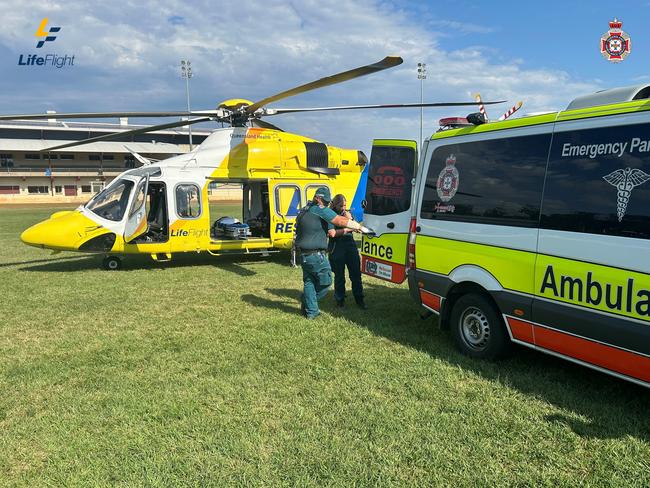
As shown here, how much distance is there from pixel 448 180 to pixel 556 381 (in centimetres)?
224

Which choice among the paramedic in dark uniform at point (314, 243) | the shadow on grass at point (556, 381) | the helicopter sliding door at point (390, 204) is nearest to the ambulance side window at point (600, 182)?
the shadow on grass at point (556, 381)

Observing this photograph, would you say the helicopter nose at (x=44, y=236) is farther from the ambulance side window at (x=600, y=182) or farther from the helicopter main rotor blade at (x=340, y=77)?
the ambulance side window at (x=600, y=182)

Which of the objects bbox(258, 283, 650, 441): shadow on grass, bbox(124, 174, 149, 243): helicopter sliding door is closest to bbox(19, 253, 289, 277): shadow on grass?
bbox(124, 174, 149, 243): helicopter sliding door

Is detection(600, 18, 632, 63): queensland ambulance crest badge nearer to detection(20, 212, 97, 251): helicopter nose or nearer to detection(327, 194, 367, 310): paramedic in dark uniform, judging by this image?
detection(327, 194, 367, 310): paramedic in dark uniform

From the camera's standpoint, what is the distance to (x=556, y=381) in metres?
4.39

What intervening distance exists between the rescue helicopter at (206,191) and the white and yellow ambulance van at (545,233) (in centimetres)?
451

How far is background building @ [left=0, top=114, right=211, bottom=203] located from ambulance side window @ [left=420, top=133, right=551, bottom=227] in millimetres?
65074

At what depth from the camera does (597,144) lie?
3.78m

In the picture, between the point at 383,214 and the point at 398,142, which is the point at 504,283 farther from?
the point at 398,142

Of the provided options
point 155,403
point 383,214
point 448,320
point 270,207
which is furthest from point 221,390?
point 270,207

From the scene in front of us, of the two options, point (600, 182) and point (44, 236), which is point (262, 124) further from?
point (600, 182)

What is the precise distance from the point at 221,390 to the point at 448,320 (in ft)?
8.43

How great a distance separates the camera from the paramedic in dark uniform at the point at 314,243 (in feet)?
21.5

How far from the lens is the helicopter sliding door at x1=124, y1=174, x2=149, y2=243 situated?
10133 millimetres
